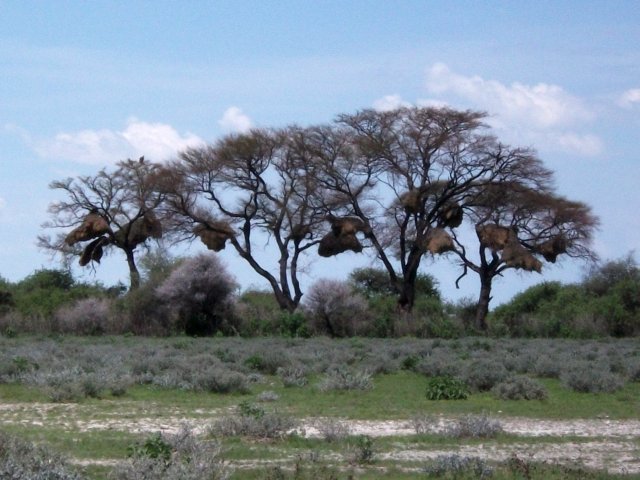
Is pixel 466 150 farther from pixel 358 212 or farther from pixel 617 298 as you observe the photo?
pixel 617 298

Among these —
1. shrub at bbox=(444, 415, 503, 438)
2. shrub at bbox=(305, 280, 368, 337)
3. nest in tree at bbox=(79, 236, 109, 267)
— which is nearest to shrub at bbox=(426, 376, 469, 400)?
shrub at bbox=(444, 415, 503, 438)

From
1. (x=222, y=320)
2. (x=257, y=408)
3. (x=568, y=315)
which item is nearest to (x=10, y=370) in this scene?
(x=257, y=408)

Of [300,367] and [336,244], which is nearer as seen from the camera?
[300,367]

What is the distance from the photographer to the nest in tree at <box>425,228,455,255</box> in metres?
48.6

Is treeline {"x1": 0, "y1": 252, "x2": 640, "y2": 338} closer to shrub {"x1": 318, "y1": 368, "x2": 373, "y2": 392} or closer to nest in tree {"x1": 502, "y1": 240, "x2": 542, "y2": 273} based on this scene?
nest in tree {"x1": 502, "y1": 240, "x2": 542, "y2": 273}

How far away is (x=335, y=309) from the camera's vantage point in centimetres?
4903

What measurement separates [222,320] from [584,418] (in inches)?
1344

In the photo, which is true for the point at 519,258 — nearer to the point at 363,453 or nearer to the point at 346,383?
the point at 346,383

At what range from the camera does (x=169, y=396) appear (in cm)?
1938

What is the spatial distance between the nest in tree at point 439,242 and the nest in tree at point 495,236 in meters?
1.64

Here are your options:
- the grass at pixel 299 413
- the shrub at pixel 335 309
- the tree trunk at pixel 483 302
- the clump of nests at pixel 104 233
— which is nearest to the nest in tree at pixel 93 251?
the clump of nests at pixel 104 233

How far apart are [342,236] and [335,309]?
4367 mm

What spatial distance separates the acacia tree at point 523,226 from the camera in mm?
49125

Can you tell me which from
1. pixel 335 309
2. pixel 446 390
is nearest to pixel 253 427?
pixel 446 390
